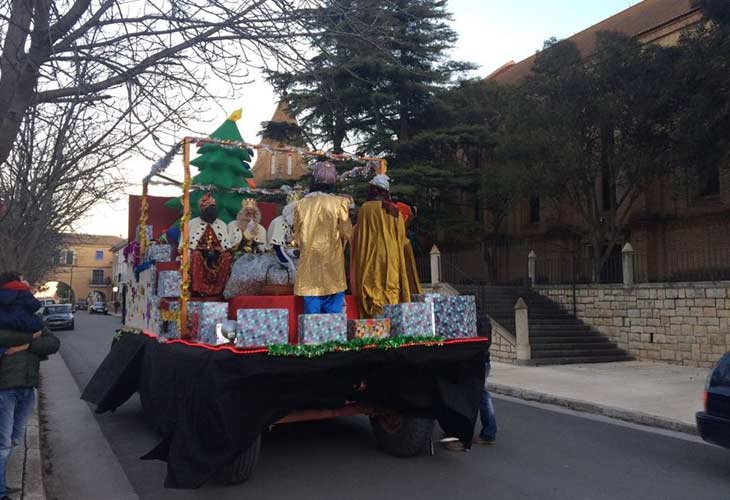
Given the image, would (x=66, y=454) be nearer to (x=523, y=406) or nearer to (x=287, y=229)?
(x=287, y=229)

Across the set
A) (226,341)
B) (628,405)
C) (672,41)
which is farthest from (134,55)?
(672,41)

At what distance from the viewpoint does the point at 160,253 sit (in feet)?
24.4

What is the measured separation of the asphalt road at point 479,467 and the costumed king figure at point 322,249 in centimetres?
159

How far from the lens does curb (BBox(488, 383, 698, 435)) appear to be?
28.4ft

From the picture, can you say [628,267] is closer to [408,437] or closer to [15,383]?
[408,437]

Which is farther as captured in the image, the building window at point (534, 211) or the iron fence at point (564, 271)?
the building window at point (534, 211)

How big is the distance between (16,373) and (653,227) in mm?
23329

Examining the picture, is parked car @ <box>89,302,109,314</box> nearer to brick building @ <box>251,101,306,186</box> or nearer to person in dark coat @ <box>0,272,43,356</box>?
brick building @ <box>251,101,306,186</box>

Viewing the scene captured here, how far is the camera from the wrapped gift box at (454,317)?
20.2ft

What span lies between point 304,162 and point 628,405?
255 inches

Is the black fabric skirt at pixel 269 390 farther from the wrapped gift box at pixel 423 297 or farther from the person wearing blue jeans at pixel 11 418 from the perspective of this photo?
the person wearing blue jeans at pixel 11 418

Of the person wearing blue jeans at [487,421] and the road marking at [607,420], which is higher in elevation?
the person wearing blue jeans at [487,421]

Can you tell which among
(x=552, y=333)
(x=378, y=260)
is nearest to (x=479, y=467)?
(x=378, y=260)

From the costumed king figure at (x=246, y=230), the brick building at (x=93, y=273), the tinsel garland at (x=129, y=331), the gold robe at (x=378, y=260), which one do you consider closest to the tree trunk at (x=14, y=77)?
the costumed king figure at (x=246, y=230)
